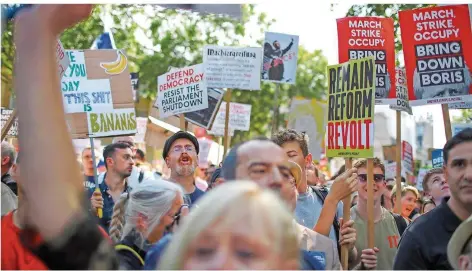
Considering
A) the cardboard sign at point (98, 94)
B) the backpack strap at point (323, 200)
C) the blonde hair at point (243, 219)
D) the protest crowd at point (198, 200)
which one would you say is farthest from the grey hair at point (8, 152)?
the blonde hair at point (243, 219)

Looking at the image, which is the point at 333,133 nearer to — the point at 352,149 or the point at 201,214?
the point at 352,149

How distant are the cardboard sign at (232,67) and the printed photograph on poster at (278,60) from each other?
0.97 meters

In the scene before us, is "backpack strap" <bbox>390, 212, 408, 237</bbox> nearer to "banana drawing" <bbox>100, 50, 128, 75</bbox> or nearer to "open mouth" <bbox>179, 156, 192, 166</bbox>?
"open mouth" <bbox>179, 156, 192, 166</bbox>

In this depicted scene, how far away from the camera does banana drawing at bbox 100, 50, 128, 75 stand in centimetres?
950

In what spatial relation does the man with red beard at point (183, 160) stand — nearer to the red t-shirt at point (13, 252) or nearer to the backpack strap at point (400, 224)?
the backpack strap at point (400, 224)

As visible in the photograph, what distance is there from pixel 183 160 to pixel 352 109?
220cm

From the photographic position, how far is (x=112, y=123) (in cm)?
923

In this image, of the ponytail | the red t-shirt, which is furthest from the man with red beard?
the red t-shirt

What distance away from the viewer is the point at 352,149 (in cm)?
611

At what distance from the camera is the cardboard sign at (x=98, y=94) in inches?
352

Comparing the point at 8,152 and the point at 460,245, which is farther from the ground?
the point at 8,152

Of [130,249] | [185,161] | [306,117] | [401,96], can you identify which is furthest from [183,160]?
[306,117]

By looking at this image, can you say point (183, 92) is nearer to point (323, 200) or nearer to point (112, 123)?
point (112, 123)

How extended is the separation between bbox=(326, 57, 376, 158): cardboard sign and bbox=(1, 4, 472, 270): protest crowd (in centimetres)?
1
